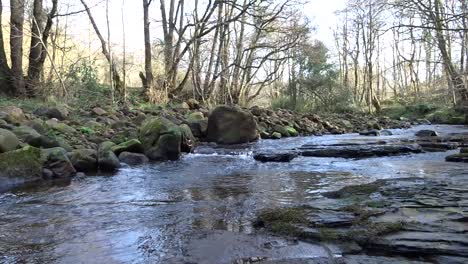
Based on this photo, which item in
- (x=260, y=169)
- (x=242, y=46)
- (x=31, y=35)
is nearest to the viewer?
(x=260, y=169)

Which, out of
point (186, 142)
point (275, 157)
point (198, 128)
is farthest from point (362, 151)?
point (198, 128)

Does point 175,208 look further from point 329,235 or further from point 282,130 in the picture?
point 282,130

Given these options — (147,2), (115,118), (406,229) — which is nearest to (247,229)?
(406,229)

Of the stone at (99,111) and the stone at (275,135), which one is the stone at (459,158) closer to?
the stone at (275,135)

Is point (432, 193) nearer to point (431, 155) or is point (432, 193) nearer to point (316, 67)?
point (431, 155)

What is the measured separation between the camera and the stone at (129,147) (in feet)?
30.2

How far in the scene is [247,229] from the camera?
3.95 metres

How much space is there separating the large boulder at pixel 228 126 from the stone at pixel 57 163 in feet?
18.8

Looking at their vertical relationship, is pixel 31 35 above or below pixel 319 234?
above

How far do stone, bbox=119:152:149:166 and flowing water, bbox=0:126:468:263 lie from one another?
0.41 meters

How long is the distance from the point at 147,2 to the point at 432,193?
56.5 feet

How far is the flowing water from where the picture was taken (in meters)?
3.39

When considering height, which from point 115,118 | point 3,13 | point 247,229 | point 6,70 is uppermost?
point 3,13

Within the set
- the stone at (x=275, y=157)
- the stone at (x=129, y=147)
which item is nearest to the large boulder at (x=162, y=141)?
the stone at (x=129, y=147)
